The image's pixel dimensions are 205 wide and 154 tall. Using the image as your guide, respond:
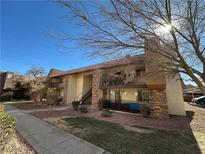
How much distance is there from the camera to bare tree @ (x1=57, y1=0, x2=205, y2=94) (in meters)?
4.07

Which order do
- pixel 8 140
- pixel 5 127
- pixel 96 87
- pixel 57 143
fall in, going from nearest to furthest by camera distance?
1. pixel 5 127
2. pixel 8 140
3. pixel 57 143
4. pixel 96 87

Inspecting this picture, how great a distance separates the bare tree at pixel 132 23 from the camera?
13.4 feet

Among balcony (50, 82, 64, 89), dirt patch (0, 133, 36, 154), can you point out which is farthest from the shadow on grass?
balcony (50, 82, 64, 89)

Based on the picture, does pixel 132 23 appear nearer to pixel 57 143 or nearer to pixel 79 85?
Result: pixel 57 143

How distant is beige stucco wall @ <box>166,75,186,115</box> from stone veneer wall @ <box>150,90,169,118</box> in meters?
2.59

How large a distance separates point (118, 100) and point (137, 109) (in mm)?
2853

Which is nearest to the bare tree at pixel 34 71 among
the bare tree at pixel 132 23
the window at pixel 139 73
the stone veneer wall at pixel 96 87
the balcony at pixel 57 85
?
the balcony at pixel 57 85

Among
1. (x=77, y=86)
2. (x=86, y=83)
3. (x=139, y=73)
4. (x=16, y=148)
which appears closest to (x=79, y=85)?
(x=77, y=86)

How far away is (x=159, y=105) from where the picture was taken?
11375 millimetres

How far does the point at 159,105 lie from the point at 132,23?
9.16 meters

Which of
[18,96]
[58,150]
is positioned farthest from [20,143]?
[18,96]

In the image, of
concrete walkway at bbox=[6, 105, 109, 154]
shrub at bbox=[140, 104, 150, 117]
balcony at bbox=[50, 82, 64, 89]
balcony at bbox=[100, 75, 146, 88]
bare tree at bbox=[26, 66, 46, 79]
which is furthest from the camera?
bare tree at bbox=[26, 66, 46, 79]

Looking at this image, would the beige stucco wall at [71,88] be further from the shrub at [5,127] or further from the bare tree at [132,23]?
the bare tree at [132,23]

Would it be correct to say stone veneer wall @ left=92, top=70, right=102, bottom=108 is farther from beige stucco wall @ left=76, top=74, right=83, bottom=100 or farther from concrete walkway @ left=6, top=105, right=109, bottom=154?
concrete walkway @ left=6, top=105, right=109, bottom=154
